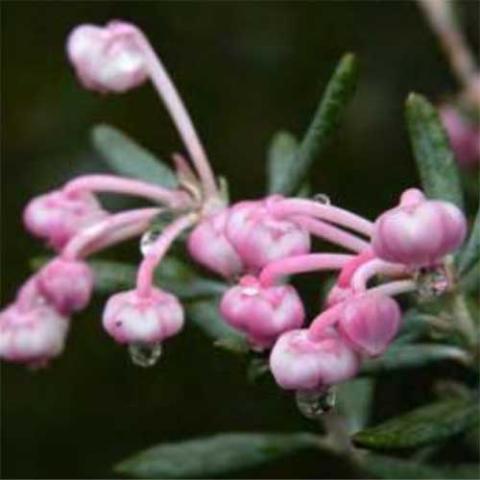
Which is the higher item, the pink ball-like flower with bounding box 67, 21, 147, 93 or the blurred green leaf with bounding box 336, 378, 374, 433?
the pink ball-like flower with bounding box 67, 21, 147, 93

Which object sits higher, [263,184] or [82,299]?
[263,184]

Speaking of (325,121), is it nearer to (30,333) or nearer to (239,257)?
(239,257)

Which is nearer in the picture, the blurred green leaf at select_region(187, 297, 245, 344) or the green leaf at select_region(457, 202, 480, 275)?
the green leaf at select_region(457, 202, 480, 275)

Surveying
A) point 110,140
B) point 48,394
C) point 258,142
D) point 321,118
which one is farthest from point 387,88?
point 321,118

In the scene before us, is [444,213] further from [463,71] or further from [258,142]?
[258,142]

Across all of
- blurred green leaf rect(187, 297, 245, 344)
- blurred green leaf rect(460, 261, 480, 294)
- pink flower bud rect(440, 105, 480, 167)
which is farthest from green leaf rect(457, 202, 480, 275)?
pink flower bud rect(440, 105, 480, 167)

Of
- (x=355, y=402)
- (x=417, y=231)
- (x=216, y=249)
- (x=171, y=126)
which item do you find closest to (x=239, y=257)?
(x=216, y=249)

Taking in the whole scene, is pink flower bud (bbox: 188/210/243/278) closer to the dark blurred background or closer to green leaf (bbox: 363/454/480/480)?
green leaf (bbox: 363/454/480/480)
